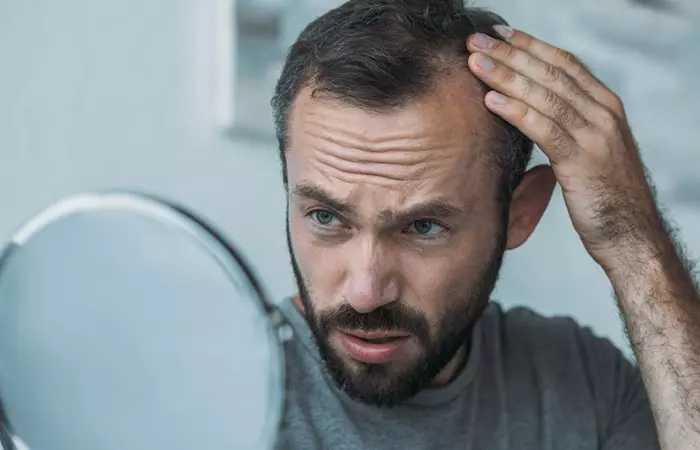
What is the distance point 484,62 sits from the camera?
1.02 m

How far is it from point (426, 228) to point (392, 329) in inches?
4.1

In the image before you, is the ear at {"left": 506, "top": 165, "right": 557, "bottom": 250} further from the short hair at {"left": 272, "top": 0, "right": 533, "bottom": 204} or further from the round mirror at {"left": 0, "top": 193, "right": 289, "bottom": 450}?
the round mirror at {"left": 0, "top": 193, "right": 289, "bottom": 450}

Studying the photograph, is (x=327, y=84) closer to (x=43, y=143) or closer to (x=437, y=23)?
(x=437, y=23)

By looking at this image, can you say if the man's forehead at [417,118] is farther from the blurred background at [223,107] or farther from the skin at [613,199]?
the blurred background at [223,107]

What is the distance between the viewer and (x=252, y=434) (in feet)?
2.32

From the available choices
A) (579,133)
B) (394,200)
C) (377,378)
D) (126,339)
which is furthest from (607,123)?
(126,339)

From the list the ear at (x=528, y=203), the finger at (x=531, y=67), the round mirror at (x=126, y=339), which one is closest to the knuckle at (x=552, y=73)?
the finger at (x=531, y=67)

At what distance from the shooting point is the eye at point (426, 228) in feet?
3.35

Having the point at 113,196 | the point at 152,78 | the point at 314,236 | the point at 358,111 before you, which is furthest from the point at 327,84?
the point at 152,78

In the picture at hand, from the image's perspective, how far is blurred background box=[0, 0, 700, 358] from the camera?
1.59 meters

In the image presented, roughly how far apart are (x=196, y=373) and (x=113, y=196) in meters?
0.15

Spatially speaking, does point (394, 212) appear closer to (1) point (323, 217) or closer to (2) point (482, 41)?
(1) point (323, 217)

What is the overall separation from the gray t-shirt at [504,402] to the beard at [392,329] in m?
0.03

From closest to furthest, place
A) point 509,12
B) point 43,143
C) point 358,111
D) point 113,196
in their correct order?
1. point 113,196
2. point 358,111
3. point 43,143
4. point 509,12
